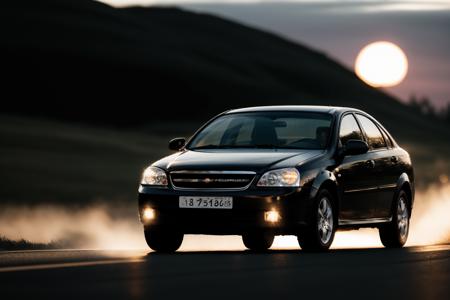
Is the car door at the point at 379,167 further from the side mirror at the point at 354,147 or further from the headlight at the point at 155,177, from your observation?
the headlight at the point at 155,177

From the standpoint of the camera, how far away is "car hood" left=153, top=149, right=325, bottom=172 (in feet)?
48.6

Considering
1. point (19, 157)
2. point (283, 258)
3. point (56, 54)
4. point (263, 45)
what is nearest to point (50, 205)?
point (19, 157)

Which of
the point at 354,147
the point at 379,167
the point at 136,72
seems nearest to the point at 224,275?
the point at 354,147

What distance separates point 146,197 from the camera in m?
15.1

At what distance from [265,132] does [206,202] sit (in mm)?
1693

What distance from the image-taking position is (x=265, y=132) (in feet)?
52.6

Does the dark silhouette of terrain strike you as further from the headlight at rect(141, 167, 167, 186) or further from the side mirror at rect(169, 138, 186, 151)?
the headlight at rect(141, 167, 167, 186)

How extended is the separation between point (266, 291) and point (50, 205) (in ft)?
106

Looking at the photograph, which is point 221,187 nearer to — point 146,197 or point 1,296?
point 146,197

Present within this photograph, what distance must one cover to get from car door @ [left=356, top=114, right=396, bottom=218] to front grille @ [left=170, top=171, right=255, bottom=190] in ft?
8.46

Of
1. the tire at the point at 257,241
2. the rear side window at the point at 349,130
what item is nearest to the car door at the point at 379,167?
the rear side window at the point at 349,130

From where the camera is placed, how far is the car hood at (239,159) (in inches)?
584

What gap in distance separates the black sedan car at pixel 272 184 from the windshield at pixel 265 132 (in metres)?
0.01

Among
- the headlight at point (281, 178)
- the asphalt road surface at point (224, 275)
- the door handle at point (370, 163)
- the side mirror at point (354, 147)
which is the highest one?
the side mirror at point (354, 147)
